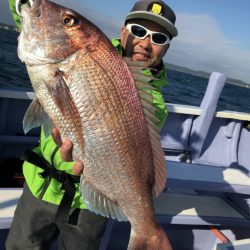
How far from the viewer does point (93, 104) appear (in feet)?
6.40

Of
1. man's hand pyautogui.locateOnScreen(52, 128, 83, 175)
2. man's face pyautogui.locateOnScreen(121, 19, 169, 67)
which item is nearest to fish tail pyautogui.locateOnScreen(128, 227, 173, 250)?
man's hand pyautogui.locateOnScreen(52, 128, 83, 175)

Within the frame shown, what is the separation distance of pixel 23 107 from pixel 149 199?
9.35 feet

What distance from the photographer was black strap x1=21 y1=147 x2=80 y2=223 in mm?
2605

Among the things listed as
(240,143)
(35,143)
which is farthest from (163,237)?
(240,143)

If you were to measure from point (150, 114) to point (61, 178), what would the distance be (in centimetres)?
96

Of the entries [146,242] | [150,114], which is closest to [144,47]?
[150,114]

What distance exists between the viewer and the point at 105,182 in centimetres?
213

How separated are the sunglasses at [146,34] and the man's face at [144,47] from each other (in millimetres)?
26

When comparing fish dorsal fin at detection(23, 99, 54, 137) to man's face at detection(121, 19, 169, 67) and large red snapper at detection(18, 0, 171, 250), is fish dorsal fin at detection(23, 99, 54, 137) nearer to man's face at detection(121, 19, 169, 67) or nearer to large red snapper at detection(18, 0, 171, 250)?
large red snapper at detection(18, 0, 171, 250)

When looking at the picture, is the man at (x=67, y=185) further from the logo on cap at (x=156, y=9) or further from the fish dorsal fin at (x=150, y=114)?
the fish dorsal fin at (x=150, y=114)

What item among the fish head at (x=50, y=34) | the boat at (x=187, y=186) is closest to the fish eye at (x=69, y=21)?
the fish head at (x=50, y=34)

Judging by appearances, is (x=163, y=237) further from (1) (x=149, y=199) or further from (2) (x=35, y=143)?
(2) (x=35, y=143)

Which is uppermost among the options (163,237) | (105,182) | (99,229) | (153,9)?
(153,9)

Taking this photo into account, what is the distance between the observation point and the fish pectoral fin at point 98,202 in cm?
219
